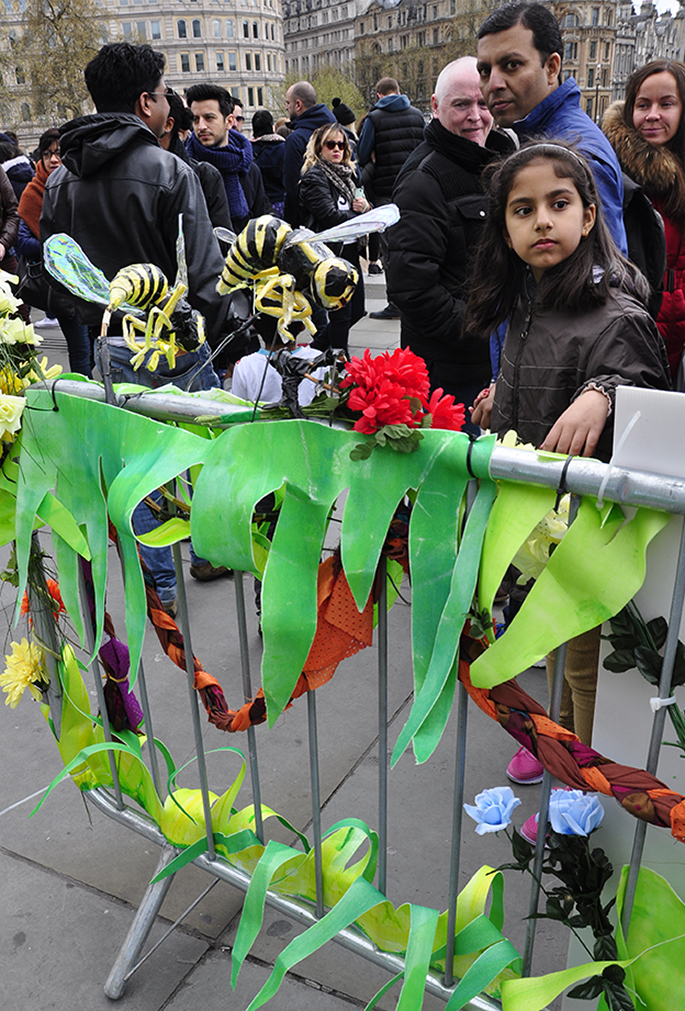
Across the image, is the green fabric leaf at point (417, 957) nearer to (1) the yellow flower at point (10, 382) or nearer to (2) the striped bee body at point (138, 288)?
(2) the striped bee body at point (138, 288)

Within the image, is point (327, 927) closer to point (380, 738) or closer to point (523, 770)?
point (380, 738)

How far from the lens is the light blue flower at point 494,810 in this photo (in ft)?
4.73

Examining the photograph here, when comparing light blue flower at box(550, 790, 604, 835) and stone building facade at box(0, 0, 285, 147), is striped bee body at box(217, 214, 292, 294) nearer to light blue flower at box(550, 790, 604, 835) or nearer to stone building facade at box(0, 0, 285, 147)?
light blue flower at box(550, 790, 604, 835)

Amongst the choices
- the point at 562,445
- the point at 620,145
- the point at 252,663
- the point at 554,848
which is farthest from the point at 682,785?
the point at 620,145

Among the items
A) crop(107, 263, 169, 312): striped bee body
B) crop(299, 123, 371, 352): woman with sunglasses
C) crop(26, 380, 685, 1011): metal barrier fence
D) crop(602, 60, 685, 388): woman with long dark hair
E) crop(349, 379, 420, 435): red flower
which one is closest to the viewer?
crop(26, 380, 685, 1011): metal barrier fence

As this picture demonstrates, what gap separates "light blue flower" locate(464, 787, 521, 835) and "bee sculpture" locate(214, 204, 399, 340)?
92 cm

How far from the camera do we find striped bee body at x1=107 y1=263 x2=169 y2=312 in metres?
1.56

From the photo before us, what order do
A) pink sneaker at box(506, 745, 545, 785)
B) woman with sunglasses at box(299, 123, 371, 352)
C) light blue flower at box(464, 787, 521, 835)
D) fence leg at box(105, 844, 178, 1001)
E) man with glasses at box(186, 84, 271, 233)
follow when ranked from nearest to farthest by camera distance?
light blue flower at box(464, 787, 521, 835), fence leg at box(105, 844, 178, 1001), pink sneaker at box(506, 745, 545, 785), man with glasses at box(186, 84, 271, 233), woman with sunglasses at box(299, 123, 371, 352)

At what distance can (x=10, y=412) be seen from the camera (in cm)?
185

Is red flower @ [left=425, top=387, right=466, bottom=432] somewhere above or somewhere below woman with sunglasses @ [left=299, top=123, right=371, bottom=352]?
below

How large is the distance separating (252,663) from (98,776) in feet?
3.42

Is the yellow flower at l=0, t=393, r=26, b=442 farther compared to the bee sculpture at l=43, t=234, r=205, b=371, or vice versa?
the yellow flower at l=0, t=393, r=26, b=442

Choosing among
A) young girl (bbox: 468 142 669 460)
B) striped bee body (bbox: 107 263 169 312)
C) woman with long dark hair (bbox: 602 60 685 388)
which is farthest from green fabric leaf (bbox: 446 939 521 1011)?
woman with long dark hair (bbox: 602 60 685 388)

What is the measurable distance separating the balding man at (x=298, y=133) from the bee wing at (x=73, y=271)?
18.9ft
